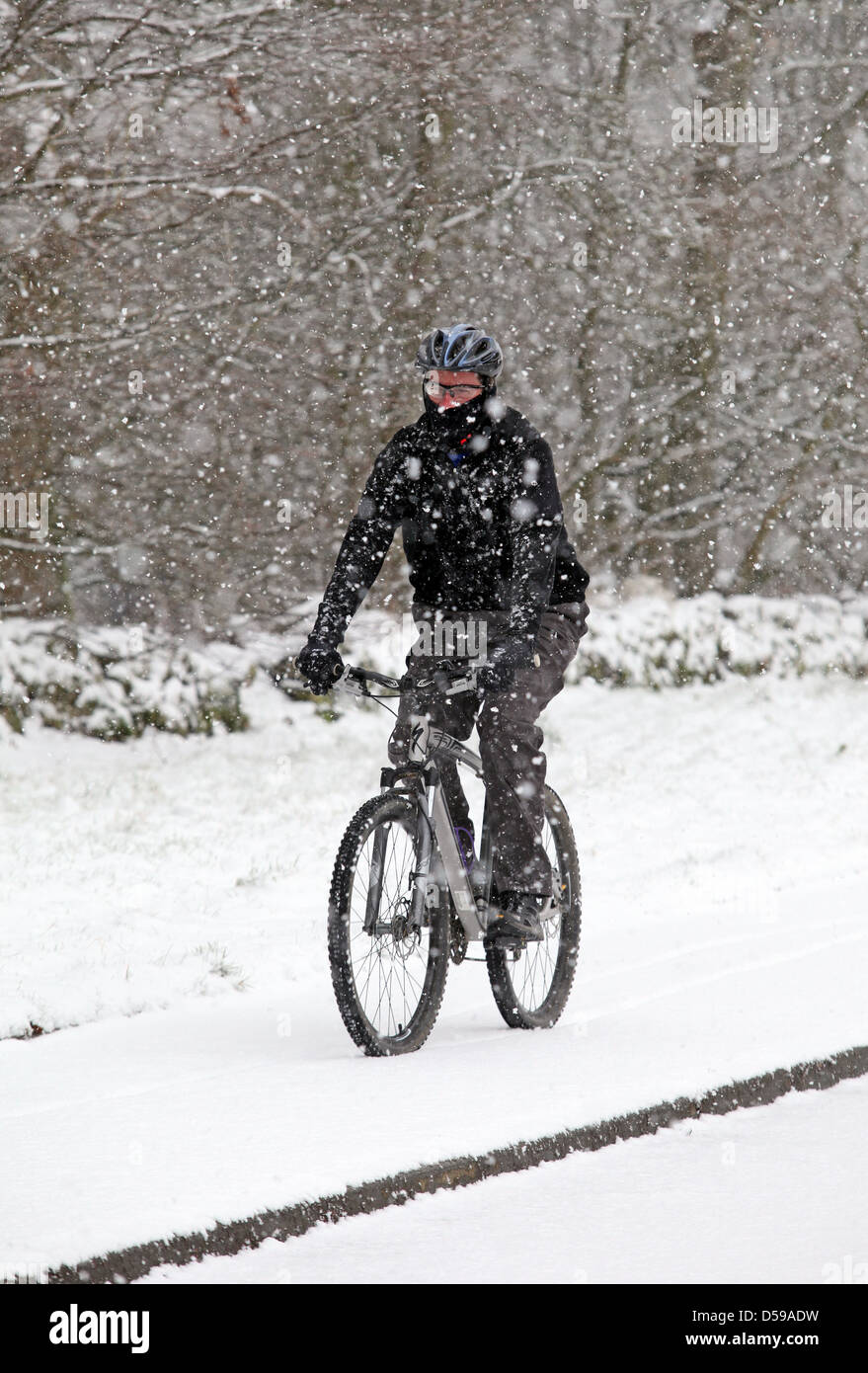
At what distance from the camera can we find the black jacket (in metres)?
5.41

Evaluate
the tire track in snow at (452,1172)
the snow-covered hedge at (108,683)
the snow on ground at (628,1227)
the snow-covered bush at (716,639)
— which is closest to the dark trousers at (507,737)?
the tire track in snow at (452,1172)

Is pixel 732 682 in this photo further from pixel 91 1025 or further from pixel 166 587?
pixel 91 1025

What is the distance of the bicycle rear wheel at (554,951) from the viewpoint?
5879mm

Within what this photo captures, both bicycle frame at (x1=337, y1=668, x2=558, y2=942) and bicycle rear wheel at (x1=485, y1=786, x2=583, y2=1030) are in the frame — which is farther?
bicycle rear wheel at (x1=485, y1=786, x2=583, y2=1030)

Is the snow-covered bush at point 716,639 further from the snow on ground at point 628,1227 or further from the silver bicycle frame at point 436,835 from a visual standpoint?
the snow on ground at point 628,1227

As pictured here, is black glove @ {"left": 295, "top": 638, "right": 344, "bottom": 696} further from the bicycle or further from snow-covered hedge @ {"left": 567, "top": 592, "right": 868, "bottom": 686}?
snow-covered hedge @ {"left": 567, "top": 592, "right": 868, "bottom": 686}

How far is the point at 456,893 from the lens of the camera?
539 centimetres

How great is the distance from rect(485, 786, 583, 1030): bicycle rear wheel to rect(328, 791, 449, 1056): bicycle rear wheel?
486 mm

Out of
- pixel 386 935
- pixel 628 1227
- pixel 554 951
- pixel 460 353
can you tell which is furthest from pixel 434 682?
pixel 628 1227

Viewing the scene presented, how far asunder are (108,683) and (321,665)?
773 cm

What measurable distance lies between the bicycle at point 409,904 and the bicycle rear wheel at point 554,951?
0.12 m

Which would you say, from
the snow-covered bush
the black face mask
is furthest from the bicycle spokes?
the snow-covered bush
